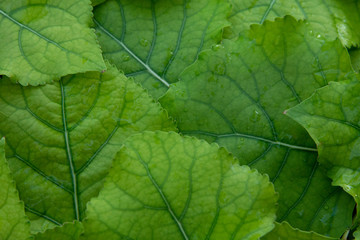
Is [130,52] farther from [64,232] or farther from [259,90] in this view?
[64,232]

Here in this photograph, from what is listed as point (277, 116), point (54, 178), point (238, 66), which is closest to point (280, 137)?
point (277, 116)

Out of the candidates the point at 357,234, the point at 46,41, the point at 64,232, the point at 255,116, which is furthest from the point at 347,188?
the point at 46,41

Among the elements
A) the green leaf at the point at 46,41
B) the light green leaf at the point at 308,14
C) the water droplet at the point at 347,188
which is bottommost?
the water droplet at the point at 347,188

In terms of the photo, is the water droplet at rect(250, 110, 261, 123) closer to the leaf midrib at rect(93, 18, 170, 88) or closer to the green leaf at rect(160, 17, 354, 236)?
the green leaf at rect(160, 17, 354, 236)

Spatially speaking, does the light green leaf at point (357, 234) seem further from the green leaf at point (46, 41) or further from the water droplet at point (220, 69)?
the green leaf at point (46, 41)

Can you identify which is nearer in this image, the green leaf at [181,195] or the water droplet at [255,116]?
the green leaf at [181,195]

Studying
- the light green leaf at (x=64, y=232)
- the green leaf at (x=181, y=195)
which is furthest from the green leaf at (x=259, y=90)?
the light green leaf at (x=64, y=232)
